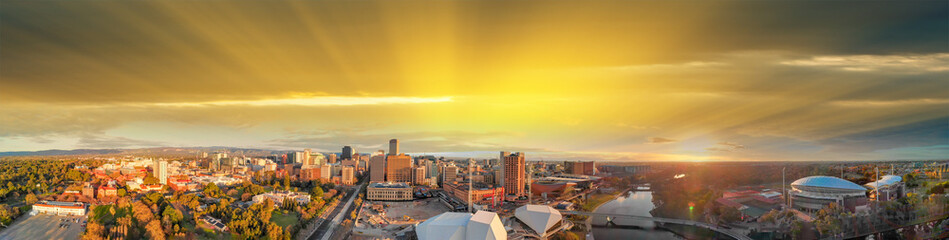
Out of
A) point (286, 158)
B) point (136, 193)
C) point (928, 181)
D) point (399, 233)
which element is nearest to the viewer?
point (399, 233)

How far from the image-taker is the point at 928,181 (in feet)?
41.9

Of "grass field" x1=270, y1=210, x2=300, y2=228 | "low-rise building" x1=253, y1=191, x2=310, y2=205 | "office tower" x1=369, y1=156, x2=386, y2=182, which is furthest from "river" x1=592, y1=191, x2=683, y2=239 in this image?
"office tower" x1=369, y1=156, x2=386, y2=182

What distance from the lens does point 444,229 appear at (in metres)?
8.65

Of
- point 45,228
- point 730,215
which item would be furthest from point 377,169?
point 730,215

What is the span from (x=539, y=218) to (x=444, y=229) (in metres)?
2.89

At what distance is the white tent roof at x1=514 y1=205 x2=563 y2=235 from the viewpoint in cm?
1050

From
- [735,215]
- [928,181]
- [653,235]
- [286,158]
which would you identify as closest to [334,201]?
[653,235]

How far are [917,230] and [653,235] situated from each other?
5011 millimetres

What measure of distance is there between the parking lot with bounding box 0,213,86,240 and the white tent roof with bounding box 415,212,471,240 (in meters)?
6.50

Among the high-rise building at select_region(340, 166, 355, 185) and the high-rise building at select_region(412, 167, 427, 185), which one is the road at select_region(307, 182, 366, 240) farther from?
the high-rise building at select_region(340, 166, 355, 185)

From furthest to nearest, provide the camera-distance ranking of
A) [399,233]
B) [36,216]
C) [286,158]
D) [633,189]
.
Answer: [286,158] < [633,189] < [36,216] < [399,233]

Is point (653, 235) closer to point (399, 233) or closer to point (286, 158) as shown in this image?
point (399, 233)

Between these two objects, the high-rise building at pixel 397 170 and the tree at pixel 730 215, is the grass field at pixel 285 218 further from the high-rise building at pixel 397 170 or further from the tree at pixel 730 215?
the tree at pixel 730 215

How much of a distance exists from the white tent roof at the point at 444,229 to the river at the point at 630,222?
176 inches
